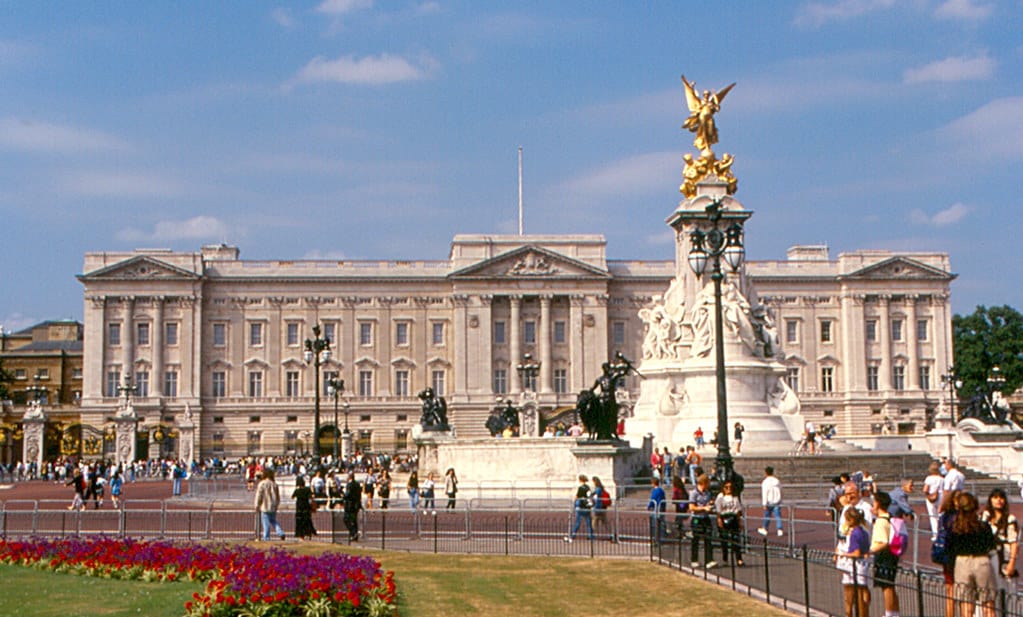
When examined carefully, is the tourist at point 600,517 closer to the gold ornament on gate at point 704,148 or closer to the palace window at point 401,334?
the gold ornament on gate at point 704,148

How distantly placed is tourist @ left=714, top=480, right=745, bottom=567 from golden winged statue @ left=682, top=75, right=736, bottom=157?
2583cm

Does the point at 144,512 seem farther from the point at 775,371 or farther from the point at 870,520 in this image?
the point at 775,371

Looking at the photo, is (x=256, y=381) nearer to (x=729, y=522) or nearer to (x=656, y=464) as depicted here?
(x=656, y=464)

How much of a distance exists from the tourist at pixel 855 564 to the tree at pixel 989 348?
92.0 metres

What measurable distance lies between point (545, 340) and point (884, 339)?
2832 centimetres

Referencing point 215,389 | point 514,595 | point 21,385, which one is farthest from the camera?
point 21,385

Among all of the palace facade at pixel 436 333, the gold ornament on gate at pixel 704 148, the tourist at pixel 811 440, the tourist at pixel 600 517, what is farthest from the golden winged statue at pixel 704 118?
the palace facade at pixel 436 333

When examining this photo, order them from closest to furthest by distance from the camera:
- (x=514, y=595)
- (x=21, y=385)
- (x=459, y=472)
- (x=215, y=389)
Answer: (x=514, y=595), (x=459, y=472), (x=215, y=389), (x=21, y=385)

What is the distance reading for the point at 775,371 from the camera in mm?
39406

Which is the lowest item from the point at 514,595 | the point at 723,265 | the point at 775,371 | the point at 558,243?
the point at 514,595

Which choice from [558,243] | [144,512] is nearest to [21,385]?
[558,243]

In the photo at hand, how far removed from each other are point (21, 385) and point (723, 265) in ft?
Answer: 282

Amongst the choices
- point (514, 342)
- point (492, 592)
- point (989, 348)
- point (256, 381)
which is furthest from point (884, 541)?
point (989, 348)

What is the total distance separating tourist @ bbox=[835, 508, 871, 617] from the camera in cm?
1240
